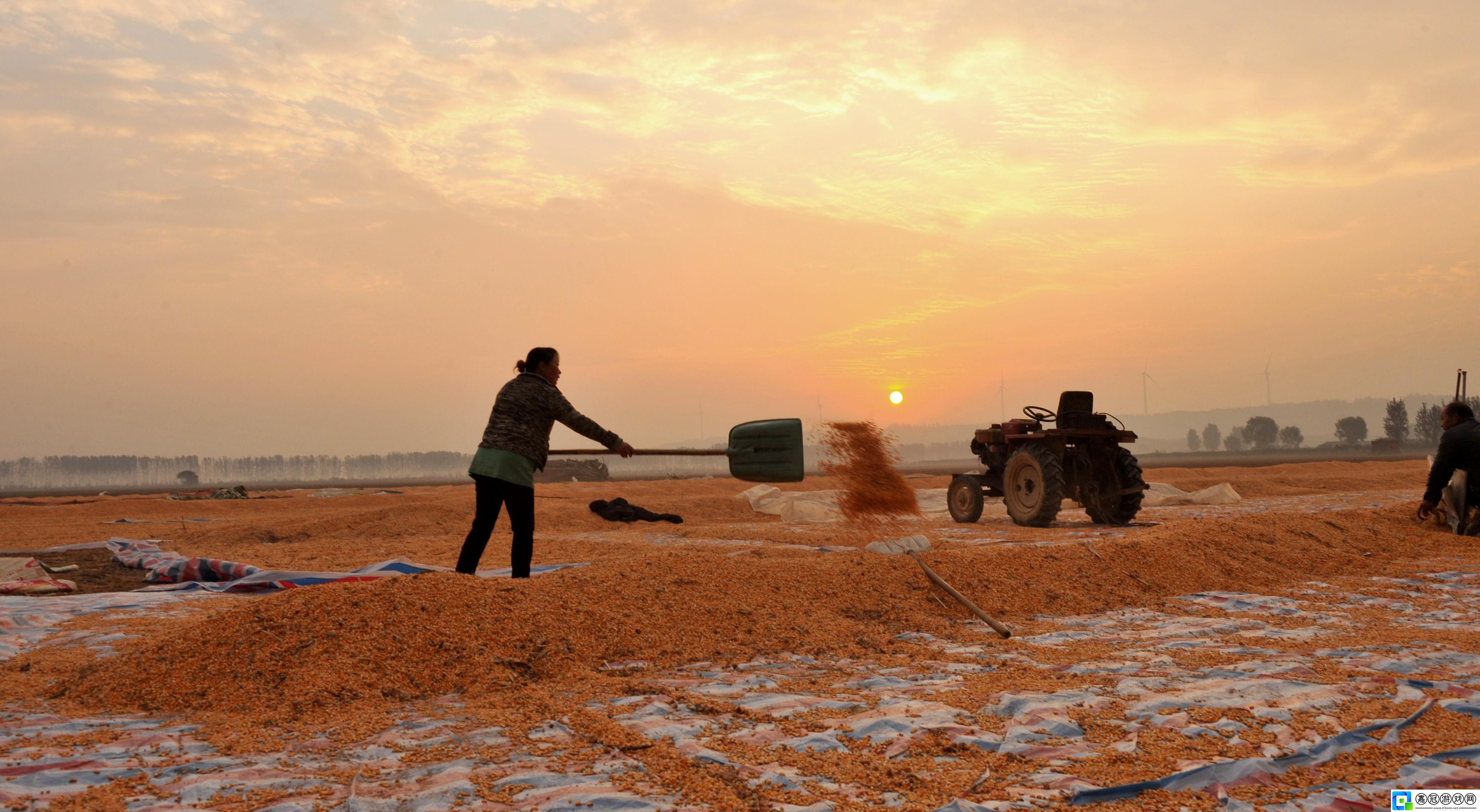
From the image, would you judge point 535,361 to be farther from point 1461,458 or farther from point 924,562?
point 1461,458

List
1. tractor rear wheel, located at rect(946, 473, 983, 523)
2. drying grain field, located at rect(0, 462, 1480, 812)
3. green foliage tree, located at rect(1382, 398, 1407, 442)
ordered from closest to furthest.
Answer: drying grain field, located at rect(0, 462, 1480, 812), tractor rear wheel, located at rect(946, 473, 983, 523), green foliage tree, located at rect(1382, 398, 1407, 442)

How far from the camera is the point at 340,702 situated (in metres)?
3.46

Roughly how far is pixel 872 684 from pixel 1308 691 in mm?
1562

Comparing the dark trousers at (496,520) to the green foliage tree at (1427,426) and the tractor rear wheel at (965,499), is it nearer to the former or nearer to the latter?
the tractor rear wheel at (965,499)

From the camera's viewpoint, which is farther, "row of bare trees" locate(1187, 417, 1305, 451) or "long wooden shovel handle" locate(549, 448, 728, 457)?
"row of bare trees" locate(1187, 417, 1305, 451)

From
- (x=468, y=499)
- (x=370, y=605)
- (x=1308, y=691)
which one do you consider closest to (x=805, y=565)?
(x=370, y=605)

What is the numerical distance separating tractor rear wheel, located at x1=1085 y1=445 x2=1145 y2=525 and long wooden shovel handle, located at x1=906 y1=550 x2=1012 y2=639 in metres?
5.60

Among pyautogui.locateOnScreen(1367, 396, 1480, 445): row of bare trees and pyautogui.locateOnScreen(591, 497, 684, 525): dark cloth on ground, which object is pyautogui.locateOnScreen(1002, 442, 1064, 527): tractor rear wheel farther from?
pyautogui.locateOnScreen(1367, 396, 1480, 445): row of bare trees

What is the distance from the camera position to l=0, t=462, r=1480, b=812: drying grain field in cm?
249

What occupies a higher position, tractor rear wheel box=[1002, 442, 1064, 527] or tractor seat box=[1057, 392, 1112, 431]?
tractor seat box=[1057, 392, 1112, 431]

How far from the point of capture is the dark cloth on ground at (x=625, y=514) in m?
13.2

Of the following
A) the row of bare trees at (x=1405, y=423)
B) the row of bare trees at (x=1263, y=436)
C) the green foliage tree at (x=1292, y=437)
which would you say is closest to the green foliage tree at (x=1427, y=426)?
the row of bare trees at (x=1405, y=423)

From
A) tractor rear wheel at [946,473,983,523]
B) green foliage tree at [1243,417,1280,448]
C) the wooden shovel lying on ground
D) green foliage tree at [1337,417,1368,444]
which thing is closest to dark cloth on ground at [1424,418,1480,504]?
tractor rear wheel at [946,473,983,523]

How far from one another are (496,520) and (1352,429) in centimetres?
11314
